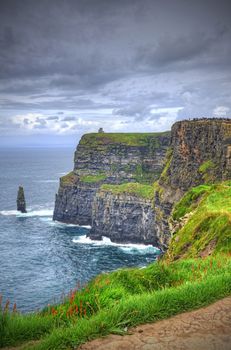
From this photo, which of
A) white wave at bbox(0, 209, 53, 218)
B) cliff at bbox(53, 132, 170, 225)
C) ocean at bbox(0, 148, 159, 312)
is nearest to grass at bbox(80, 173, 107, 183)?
A: cliff at bbox(53, 132, 170, 225)

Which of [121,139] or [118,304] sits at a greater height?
[121,139]

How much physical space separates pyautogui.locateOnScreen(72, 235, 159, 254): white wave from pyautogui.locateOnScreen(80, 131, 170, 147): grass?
2120 inches

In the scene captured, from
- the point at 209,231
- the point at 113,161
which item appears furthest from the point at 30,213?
the point at 209,231

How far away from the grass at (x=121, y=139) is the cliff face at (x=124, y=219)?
→ 45.8 metres

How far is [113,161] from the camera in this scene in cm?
15362

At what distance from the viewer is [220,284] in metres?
10.6

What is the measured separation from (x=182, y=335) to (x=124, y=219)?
4077 inches

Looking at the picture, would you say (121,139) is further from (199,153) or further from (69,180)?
(199,153)

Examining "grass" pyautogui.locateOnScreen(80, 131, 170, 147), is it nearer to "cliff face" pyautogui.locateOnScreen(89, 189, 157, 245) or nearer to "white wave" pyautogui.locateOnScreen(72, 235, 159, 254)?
"cliff face" pyautogui.locateOnScreen(89, 189, 157, 245)

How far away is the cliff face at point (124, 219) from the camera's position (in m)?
107

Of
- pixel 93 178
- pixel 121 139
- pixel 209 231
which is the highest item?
pixel 121 139

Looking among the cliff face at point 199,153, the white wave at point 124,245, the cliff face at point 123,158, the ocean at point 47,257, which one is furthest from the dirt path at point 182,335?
the cliff face at point 123,158

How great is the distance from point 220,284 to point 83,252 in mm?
88755

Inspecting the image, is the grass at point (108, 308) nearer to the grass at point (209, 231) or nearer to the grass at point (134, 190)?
the grass at point (209, 231)
